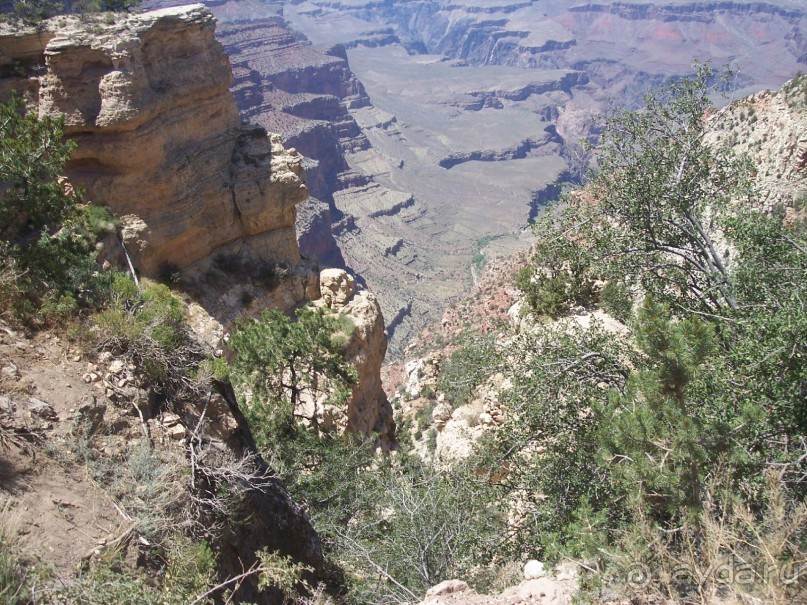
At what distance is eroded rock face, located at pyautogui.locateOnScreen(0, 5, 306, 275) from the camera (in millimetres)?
15195

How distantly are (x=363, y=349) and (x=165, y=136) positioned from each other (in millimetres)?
8546

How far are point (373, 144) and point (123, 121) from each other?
124690 mm

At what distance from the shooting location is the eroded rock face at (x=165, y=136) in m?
15.2

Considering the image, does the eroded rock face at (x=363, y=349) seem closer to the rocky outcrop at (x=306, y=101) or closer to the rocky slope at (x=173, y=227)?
the rocky slope at (x=173, y=227)

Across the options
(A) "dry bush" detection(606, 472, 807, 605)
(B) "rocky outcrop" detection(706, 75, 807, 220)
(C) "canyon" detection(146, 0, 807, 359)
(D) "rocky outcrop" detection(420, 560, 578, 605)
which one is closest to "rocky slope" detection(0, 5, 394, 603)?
(D) "rocky outcrop" detection(420, 560, 578, 605)

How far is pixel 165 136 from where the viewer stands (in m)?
16.9

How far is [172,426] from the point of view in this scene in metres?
6.70

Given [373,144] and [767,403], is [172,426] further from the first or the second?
[373,144]

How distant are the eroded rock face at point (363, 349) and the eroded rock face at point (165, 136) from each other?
6.28ft

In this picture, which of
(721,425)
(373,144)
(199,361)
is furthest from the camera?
(373,144)

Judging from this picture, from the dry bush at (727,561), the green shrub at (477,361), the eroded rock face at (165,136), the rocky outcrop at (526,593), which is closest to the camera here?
the dry bush at (727,561)

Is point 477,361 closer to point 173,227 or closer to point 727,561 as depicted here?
point 727,561

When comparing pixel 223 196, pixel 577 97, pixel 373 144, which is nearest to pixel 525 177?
pixel 373 144

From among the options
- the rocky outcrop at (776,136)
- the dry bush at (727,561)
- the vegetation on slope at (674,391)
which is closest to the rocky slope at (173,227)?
the vegetation on slope at (674,391)
